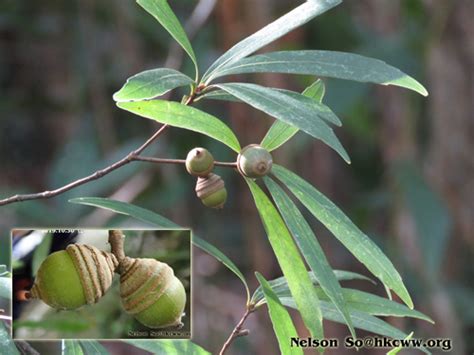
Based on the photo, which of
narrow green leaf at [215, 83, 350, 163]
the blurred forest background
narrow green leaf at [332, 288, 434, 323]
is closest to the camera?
narrow green leaf at [215, 83, 350, 163]

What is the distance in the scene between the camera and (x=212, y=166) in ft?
1.68

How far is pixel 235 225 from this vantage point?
7.37ft

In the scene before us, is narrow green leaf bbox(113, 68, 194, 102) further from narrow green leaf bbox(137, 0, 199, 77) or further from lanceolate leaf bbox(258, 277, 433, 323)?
lanceolate leaf bbox(258, 277, 433, 323)

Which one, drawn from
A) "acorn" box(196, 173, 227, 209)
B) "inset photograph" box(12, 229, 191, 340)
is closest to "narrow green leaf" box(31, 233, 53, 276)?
"inset photograph" box(12, 229, 191, 340)

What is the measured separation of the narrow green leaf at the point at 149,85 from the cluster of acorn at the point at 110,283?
10cm

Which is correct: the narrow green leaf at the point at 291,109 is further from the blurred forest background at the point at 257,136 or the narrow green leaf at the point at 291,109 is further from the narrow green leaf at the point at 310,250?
the blurred forest background at the point at 257,136

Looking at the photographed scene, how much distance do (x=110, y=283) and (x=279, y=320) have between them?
11 centimetres

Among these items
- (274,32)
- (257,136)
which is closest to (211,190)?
(274,32)

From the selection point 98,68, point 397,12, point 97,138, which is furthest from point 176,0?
point 397,12

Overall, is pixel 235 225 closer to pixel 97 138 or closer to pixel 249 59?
pixel 97 138

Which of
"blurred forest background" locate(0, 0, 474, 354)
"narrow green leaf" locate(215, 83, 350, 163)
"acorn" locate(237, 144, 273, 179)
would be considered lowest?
"acorn" locate(237, 144, 273, 179)

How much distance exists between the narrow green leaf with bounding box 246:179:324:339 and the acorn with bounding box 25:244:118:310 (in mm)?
98

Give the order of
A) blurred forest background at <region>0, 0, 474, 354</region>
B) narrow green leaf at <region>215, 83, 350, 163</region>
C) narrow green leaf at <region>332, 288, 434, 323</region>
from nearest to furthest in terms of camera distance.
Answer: narrow green leaf at <region>215, 83, 350, 163</region> → narrow green leaf at <region>332, 288, 434, 323</region> → blurred forest background at <region>0, 0, 474, 354</region>

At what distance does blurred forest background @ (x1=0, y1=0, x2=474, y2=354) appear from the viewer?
5.05 feet
